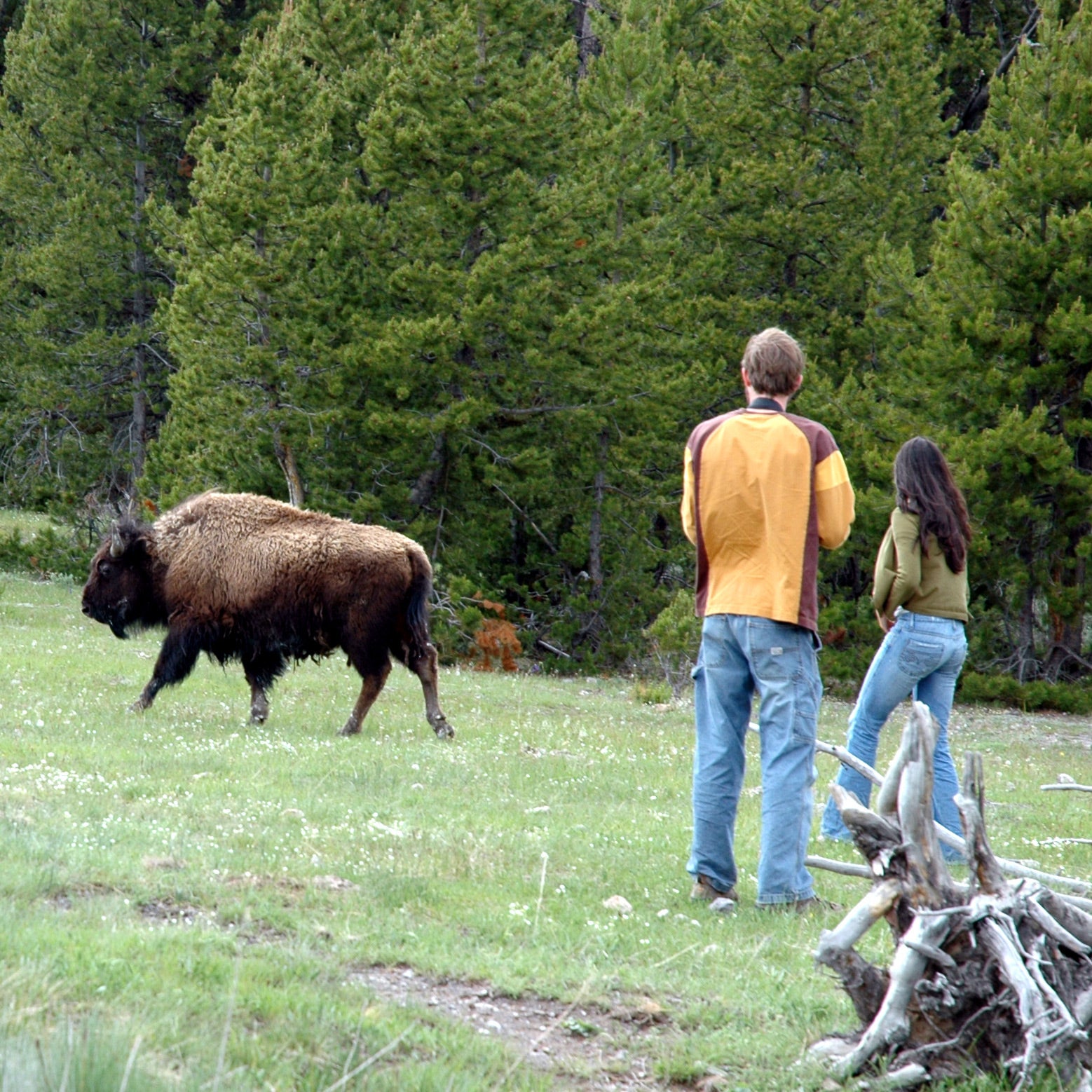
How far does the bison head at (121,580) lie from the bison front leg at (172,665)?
34.8 inches

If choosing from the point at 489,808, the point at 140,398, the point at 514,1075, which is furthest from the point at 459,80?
the point at 514,1075

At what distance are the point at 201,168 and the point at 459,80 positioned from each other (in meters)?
4.56

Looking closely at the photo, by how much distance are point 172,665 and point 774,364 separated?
730 centimetres

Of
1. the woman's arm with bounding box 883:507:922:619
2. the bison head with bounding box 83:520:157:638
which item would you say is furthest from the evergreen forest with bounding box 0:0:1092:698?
the woman's arm with bounding box 883:507:922:619

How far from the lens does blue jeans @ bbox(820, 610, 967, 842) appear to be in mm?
8031

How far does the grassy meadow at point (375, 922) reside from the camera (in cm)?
432

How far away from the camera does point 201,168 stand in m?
23.0

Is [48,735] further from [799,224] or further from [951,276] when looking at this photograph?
[799,224]

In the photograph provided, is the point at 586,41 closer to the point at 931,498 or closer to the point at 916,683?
the point at 931,498

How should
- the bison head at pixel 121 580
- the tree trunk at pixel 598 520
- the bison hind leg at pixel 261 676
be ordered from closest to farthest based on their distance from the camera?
the bison hind leg at pixel 261 676 → the bison head at pixel 121 580 → the tree trunk at pixel 598 520

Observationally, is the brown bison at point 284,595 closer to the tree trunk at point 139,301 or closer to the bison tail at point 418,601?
the bison tail at point 418,601

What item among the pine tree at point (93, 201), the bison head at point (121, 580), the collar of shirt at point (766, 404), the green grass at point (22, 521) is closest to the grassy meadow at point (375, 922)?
the bison head at point (121, 580)

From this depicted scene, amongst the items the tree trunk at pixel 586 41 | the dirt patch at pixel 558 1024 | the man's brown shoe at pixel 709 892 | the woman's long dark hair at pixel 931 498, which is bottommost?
the man's brown shoe at pixel 709 892

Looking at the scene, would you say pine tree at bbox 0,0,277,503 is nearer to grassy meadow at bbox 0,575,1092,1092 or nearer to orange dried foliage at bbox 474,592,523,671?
orange dried foliage at bbox 474,592,523,671
